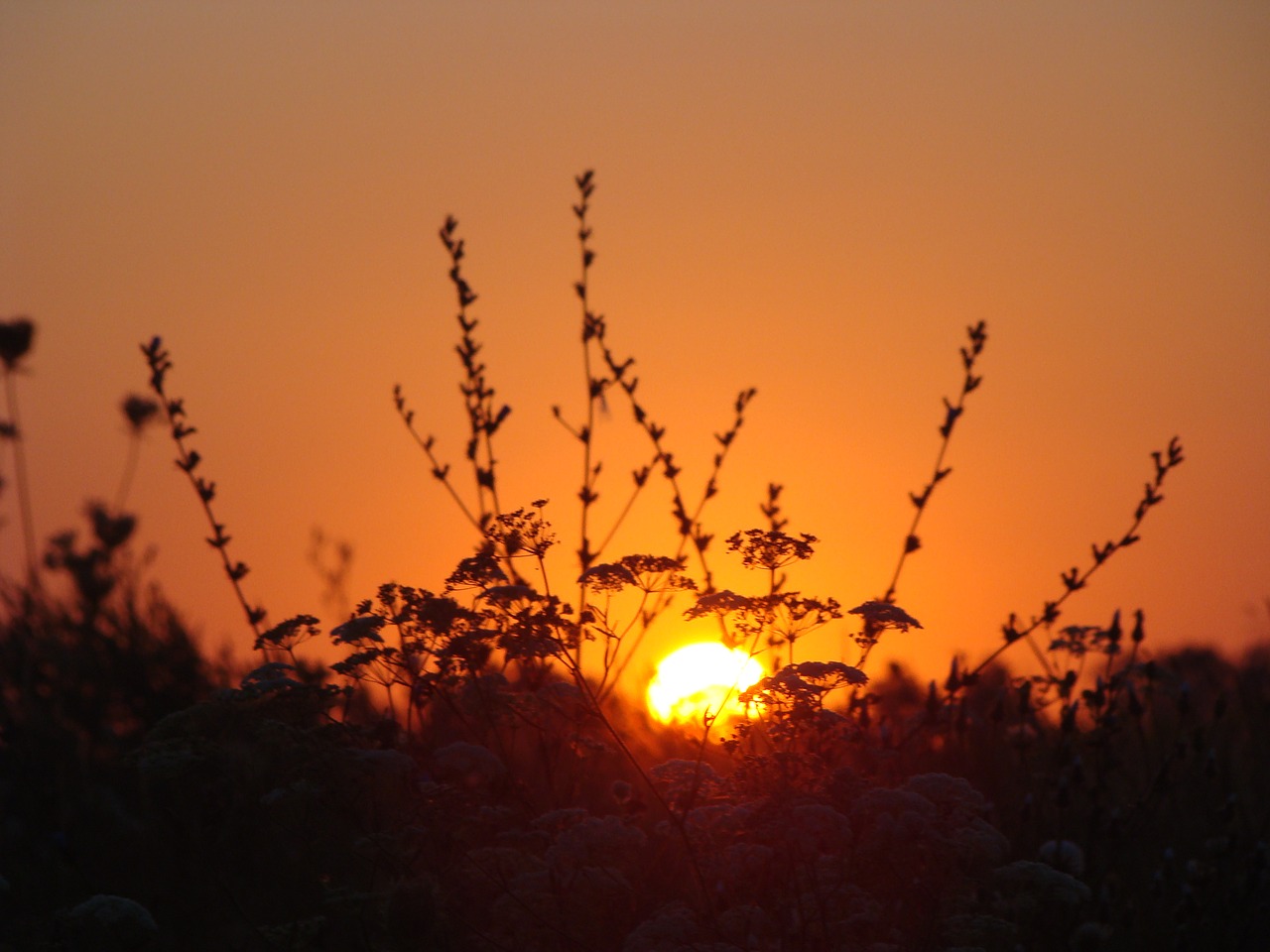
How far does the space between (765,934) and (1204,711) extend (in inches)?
308

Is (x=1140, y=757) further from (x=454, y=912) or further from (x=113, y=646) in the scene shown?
(x=113, y=646)

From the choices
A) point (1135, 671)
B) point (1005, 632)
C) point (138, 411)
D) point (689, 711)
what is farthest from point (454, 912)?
point (138, 411)

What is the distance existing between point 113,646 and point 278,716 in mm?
6048

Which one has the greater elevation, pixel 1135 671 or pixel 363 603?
pixel 1135 671

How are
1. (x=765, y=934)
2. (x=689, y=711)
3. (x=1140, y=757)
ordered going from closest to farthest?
(x=765, y=934)
(x=689, y=711)
(x=1140, y=757)

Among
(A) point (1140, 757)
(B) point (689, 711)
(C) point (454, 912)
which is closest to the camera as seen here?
(C) point (454, 912)

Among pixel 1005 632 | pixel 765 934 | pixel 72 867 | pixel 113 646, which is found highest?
pixel 113 646

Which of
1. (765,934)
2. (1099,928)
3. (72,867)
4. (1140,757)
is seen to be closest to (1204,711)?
(1140,757)

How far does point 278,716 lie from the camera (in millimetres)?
4539

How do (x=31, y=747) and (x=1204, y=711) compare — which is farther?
(x=1204, y=711)

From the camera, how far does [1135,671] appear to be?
21.1 ft

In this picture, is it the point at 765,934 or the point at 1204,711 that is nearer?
the point at 765,934

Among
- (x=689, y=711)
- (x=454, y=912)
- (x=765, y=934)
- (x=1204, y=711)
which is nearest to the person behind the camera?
(x=765, y=934)

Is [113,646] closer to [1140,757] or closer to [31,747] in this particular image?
[31,747]
